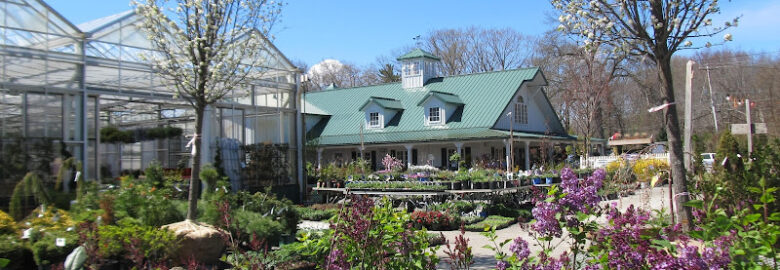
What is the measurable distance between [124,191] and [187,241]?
167cm

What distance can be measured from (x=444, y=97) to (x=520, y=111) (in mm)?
4151

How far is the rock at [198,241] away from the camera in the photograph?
713 centimetres

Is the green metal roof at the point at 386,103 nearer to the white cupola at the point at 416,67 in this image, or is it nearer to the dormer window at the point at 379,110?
the dormer window at the point at 379,110

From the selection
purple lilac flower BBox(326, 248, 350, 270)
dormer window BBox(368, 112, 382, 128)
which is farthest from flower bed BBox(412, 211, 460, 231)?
dormer window BBox(368, 112, 382, 128)

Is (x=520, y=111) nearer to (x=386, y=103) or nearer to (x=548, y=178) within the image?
(x=386, y=103)

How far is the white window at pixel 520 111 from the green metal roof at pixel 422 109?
3.17ft

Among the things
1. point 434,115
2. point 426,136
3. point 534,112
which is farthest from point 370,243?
point 534,112

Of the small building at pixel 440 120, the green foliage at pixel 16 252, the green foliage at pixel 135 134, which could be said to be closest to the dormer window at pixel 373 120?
the small building at pixel 440 120

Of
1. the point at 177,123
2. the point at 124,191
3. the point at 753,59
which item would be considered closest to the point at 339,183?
the point at 177,123

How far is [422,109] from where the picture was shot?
31516mm

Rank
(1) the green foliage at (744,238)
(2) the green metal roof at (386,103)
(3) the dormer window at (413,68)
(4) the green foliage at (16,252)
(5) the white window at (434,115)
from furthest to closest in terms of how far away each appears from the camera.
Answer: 1. (3) the dormer window at (413,68)
2. (2) the green metal roof at (386,103)
3. (5) the white window at (434,115)
4. (4) the green foliage at (16,252)
5. (1) the green foliage at (744,238)

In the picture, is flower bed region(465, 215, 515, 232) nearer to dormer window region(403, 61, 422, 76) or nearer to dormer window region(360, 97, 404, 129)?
dormer window region(360, 97, 404, 129)

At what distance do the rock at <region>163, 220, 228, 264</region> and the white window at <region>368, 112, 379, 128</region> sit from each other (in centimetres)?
2450

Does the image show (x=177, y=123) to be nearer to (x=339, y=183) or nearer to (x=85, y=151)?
(x=339, y=183)
